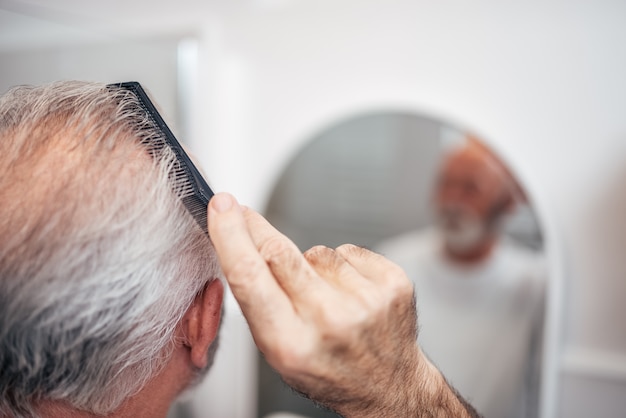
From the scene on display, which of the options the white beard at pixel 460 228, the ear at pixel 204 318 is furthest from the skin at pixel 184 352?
the white beard at pixel 460 228

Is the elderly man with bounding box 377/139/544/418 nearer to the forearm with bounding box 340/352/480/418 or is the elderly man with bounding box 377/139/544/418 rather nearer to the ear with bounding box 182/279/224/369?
the forearm with bounding box 340/352/480/418

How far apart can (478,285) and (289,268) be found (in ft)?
3.06

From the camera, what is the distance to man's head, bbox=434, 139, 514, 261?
126 cm

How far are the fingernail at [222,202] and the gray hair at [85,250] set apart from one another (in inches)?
2.8

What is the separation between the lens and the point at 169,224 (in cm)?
58

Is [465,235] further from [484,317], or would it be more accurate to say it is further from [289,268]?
[289,268]

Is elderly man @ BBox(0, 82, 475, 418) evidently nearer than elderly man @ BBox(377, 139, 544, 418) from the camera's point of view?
Yes

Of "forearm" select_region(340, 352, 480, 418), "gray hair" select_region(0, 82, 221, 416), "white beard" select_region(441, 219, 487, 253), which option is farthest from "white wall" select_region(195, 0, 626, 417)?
"gray hair" select_region(0, 82, 221, 416)

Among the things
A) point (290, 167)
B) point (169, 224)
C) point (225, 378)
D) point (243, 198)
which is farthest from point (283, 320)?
point (225, 378)

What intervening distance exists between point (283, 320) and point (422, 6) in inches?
43.5

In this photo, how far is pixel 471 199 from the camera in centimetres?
131

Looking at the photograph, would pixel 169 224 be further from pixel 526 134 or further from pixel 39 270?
pixel 526 134

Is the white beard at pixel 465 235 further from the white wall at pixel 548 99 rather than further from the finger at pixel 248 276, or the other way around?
the finger at pixel 248 276

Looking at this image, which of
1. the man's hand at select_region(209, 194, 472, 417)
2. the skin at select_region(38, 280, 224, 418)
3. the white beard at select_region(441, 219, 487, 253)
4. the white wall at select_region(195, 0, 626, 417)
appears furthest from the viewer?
the white beard at select_region(441, 219, 487, 253)
